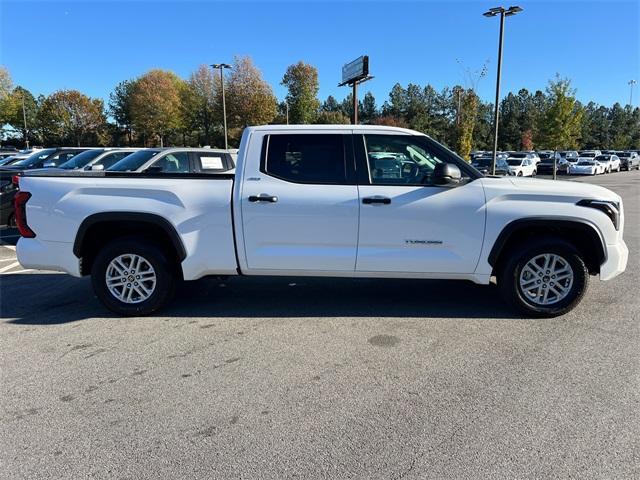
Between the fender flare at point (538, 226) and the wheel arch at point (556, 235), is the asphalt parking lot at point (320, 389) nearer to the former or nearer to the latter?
the wheel arch at point (556, 235)

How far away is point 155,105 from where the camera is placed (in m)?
57.1

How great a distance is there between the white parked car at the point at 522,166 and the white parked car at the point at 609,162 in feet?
29.0

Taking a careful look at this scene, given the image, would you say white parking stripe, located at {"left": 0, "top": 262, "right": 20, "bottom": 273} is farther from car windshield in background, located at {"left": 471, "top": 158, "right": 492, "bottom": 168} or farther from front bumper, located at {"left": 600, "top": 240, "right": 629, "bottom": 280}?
car windshield in background, located at {"left": 471, "top": 158, "right": 492, "bottom": 168}

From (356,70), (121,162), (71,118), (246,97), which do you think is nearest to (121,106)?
(71,118)

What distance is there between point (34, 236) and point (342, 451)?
3.86 meters

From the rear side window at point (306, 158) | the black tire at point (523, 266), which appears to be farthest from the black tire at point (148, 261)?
the black tire at point (523, 266)

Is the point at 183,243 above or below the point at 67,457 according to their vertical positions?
above

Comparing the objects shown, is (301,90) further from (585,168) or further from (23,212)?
(23,212)

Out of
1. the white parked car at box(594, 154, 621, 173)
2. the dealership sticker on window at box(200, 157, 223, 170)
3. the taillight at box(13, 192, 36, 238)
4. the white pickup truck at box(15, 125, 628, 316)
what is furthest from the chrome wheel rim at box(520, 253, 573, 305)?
the white parked car at box(594, 154, 621, 173)

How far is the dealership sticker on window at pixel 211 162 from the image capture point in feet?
31.8

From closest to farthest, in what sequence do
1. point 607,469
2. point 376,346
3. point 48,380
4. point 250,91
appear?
point 607,469 < point 48,380 < point 376,346 < point 250,91

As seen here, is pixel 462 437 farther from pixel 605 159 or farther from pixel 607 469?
pixel 605 159

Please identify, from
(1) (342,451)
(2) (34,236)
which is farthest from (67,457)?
(2) (34,236)

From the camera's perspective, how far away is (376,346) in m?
4.18
